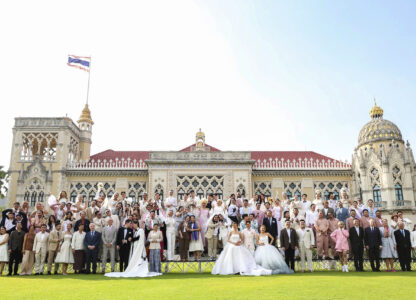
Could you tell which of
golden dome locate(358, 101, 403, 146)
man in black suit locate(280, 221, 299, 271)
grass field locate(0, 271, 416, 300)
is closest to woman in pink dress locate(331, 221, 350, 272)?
man in black suit locate(280, 221, 299, 271)

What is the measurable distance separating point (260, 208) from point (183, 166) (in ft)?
60.0

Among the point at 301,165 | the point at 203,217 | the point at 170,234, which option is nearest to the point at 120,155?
the point at 301,165

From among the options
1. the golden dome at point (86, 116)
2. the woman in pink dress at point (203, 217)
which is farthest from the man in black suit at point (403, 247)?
the golden dome at point (86, 116)

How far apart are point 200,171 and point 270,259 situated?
21.7 metres

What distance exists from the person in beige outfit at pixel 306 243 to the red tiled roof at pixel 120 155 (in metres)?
27.1

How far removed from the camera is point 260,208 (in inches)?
643

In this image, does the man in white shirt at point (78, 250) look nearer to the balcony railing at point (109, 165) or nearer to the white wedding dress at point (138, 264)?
the white wedding dress at point (138, 264)

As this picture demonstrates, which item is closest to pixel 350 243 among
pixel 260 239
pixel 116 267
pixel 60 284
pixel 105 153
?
pixel 260 239

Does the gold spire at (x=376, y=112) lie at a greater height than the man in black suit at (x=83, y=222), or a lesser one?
greater

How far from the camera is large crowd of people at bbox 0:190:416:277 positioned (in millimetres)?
12703

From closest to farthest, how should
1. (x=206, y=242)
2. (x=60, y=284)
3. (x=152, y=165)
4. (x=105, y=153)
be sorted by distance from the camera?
(x=60, y=284), (x=206, y=242), (x=152, y=165), (x=105, y=153)

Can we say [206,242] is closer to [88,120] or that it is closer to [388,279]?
[388,279]

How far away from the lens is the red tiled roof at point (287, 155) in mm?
38844

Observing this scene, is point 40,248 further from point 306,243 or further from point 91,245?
point 306,243
